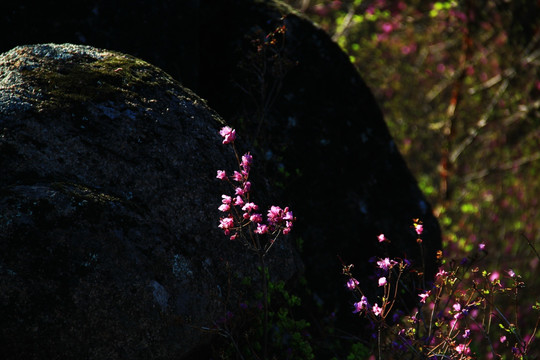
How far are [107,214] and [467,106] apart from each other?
7.86 m

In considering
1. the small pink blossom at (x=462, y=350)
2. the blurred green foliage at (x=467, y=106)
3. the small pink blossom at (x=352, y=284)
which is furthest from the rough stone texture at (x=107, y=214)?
the blurred green foliage at (x=467, y=106)

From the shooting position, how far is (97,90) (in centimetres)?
309

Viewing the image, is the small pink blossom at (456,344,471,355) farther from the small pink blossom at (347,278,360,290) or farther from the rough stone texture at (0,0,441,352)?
the rough stone texture at (0,0,441,352)

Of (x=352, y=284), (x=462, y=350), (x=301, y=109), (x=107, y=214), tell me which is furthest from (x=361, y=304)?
(x=301, y=109)

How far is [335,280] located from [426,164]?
6112mm

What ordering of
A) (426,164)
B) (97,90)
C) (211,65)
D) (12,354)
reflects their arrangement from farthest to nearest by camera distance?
(426,164), (211,65), (97,90), (12,354)

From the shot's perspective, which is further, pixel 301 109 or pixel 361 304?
pixel 301 109

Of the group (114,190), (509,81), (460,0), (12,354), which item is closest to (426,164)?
(509,81)

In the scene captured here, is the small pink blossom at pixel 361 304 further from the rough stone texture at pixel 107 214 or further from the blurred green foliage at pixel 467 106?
the blurred green foliage at pixel 467 106

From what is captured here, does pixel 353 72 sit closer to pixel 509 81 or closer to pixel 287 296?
pixel 287 296

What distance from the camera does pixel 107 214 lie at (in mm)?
2613

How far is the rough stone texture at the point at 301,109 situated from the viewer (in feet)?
13.4

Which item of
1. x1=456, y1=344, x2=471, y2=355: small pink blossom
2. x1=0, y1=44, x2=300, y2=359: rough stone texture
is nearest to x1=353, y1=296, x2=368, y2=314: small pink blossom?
x1=456, y1=344, x2=471, y2=355: small pink blossom

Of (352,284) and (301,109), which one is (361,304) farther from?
(301,109)
